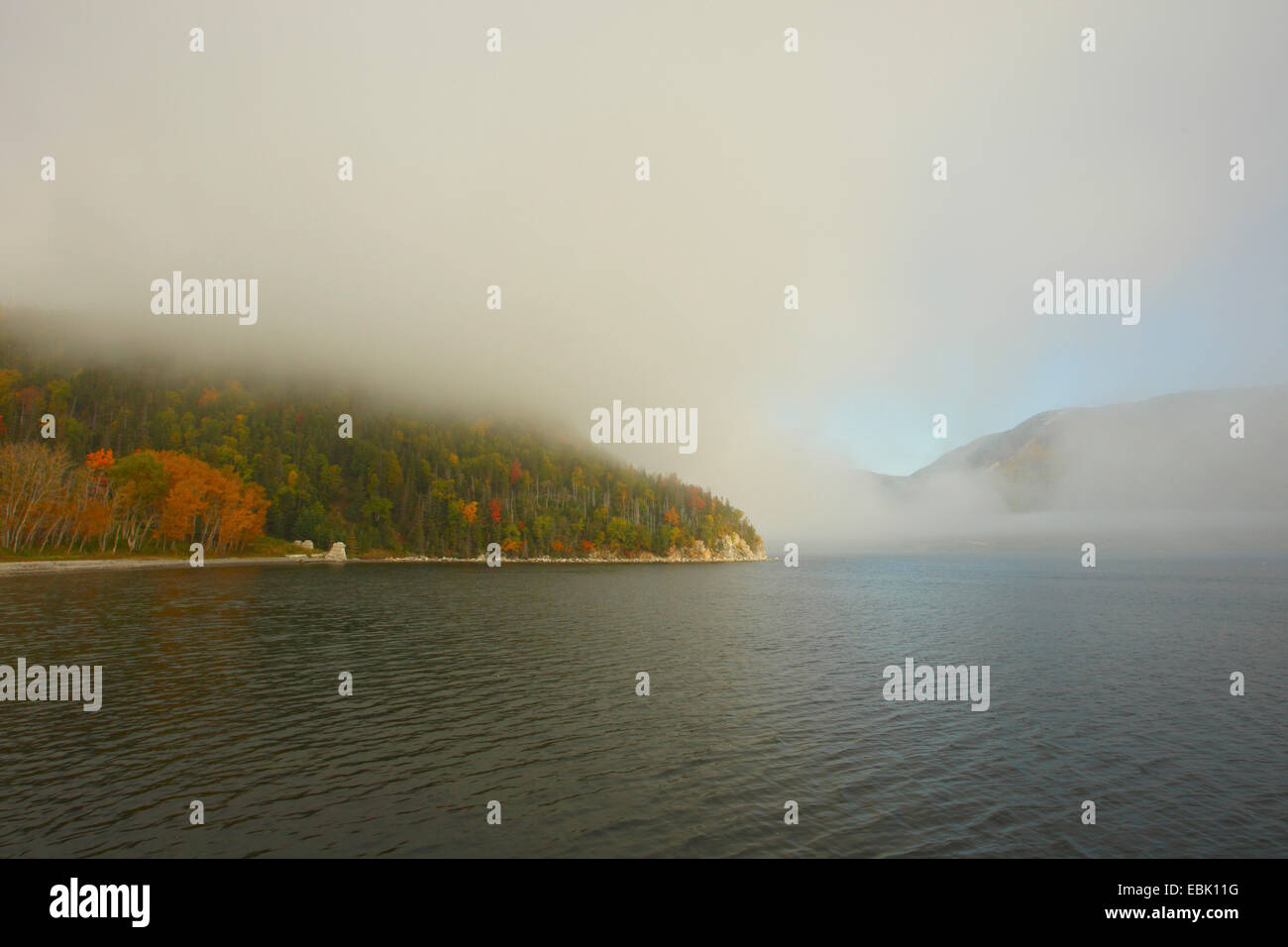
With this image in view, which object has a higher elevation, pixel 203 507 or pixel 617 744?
pixel 203 507

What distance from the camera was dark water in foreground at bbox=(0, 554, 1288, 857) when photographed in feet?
64.5

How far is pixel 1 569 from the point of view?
362 feet

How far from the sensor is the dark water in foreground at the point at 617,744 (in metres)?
19.7

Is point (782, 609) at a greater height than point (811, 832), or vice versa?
point (811, 832)

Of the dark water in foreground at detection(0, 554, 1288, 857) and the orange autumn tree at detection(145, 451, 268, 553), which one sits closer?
the dark water in foreground at detection(0, 554, 1288, 857)

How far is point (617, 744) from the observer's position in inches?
1152

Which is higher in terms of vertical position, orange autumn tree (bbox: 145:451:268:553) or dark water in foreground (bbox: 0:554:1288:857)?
orange autumn tree (bbox: 145:451:268:553)

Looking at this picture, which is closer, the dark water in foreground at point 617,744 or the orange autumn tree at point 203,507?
the dark water in foreground at point 617,744

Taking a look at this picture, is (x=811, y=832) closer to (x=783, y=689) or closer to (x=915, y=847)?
(x=915, y=847)

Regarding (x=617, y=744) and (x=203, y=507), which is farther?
(x=203, y=507)

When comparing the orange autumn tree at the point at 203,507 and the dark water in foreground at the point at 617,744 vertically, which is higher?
the orange autumn tree at the point at 203,507
